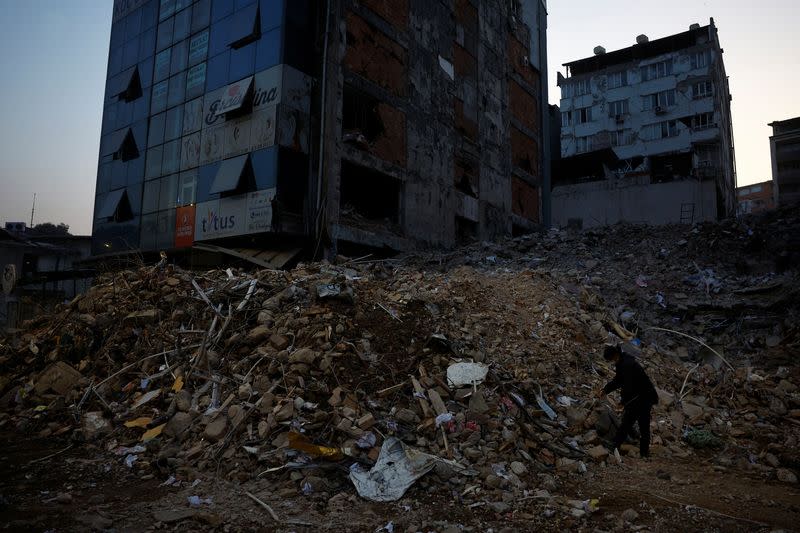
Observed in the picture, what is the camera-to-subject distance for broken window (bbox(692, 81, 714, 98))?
38062mm

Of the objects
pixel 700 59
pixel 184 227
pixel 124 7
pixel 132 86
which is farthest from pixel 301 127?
pixel 700 59

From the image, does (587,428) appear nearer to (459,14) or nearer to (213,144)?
(213,144)

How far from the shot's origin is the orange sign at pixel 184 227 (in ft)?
58.0

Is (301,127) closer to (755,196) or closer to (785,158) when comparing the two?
(785,158)

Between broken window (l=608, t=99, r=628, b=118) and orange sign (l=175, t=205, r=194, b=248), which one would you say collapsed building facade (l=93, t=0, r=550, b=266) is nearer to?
orange sign (l=175, t=205, r=194, b=248)

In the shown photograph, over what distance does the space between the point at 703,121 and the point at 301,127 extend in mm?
35423

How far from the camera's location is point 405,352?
6.72m

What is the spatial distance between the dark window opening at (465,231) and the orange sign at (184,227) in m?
10.8

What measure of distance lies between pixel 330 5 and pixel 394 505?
15968mm

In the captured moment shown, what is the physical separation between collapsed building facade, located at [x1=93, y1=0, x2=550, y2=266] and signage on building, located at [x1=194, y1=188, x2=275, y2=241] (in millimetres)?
62

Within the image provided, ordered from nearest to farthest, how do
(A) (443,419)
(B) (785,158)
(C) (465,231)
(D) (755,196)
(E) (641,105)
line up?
1. (A) (443,419)
2. (C) (465,231)
3. (B) (785,158)
4. (E) (641,105)
5. (D) (755,196)

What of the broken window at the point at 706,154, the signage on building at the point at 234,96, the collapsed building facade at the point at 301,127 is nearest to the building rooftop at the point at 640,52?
the broken window at the point at 706,154

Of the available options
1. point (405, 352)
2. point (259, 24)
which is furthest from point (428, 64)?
point (405, 352)

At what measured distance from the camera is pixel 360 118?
1780 cm
